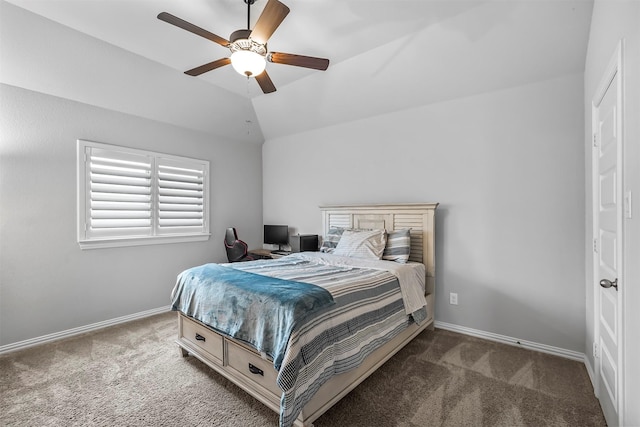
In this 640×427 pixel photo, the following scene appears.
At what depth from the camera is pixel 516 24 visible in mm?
2432

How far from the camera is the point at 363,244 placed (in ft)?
10.8

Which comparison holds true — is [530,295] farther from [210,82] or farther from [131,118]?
[131,118]

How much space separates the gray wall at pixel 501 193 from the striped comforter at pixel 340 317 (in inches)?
26.4

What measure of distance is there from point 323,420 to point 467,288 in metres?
2.10

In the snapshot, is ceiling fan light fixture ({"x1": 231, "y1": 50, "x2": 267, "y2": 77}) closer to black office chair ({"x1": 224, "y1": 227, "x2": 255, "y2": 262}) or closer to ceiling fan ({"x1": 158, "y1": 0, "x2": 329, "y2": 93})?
ceiling fan ({"x1": 158, "y1": 0, "x2": 329, "y2": 93})

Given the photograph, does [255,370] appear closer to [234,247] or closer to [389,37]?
[234,247]

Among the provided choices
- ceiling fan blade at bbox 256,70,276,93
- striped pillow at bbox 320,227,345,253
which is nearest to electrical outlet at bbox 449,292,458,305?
striped pillow at bbox 320,227,345,253

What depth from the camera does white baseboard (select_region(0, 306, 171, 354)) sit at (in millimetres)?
A: 2806

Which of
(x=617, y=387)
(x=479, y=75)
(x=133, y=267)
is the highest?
(x=479, y=75)

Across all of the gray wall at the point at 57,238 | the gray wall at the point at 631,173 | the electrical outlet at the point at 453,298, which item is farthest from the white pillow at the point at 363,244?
the gray wall at the point at 57,238

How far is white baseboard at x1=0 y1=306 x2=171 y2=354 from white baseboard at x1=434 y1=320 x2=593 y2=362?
11.4 ft

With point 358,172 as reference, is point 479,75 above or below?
above

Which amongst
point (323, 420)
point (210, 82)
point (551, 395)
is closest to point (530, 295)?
point (551, 395)

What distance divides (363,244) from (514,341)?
1.72 metres
